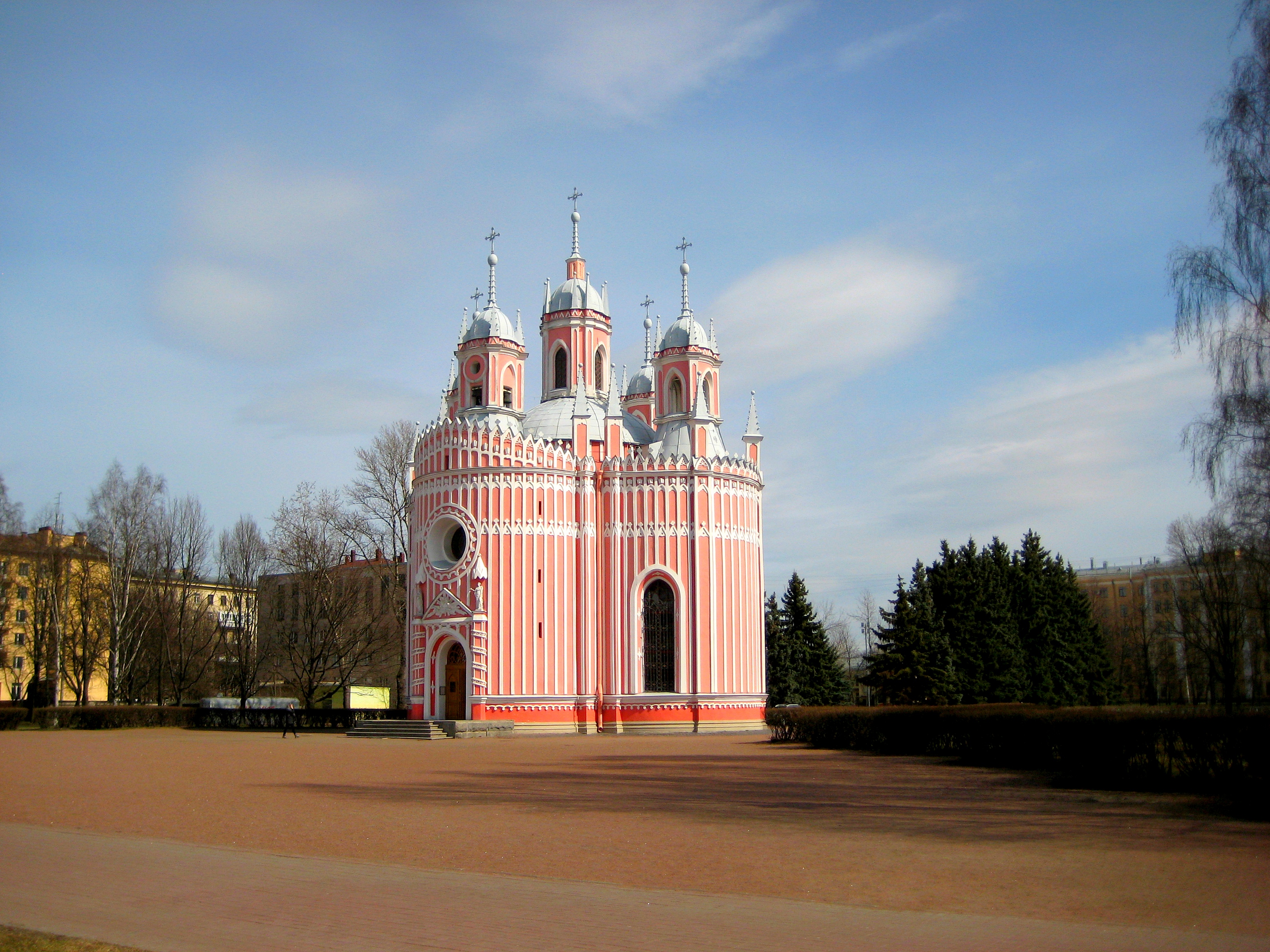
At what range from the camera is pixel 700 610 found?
42219 millimetres

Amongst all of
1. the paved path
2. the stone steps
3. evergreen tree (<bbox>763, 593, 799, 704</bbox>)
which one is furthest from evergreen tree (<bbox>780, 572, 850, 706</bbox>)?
the paved path

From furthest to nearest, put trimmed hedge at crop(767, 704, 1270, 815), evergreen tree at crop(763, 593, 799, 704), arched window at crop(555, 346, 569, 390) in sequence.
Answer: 1. evergreen tree at crop(763, 593, 799, 704)
2. arched window at crop(555, 346, 569, 390)
3. trimmed hedge at crop(767, 704, 1270, 815)

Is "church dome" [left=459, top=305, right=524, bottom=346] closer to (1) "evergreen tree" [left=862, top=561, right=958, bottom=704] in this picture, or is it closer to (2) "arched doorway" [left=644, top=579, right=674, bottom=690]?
(2) "arched doorway" [left=644, top=579, right=674, bottom=690]

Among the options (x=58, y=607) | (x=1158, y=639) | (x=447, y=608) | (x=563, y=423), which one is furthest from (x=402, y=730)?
(x=1158, y=639)

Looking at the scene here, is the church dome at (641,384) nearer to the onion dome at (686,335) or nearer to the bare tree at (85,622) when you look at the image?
the onion dome at (686,335)

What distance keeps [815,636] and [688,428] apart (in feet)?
53.9

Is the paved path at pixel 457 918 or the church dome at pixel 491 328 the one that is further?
the church dome at pixel 491 328

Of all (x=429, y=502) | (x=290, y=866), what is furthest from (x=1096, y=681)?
(x=290, y=866)

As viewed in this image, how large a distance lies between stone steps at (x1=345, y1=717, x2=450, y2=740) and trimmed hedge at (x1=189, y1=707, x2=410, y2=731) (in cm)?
371

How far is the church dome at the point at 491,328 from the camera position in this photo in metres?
46.7

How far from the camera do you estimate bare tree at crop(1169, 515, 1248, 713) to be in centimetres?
3838

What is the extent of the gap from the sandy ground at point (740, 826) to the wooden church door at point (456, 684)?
1615cm

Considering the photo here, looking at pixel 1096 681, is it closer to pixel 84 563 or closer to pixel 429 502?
pixel 429 502

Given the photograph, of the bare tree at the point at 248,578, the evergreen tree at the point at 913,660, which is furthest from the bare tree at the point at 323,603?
the evergreen tree at the point at 913,660
